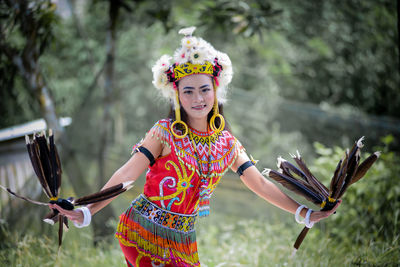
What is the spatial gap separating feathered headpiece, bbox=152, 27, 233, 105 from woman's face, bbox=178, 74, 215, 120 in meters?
0.03

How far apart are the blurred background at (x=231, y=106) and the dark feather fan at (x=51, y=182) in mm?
254

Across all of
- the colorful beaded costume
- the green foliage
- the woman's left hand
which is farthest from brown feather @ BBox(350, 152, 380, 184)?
the green foliage

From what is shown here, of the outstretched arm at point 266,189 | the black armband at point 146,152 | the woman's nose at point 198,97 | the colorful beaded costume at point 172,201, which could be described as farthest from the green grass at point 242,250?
the woman's nose at point 198,97

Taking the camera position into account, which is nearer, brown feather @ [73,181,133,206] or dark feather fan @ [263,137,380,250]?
brown feather @ [73,181,133,206]

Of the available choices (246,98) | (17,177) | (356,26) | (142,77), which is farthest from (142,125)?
(356,26)

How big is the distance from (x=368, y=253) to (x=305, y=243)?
2.00 ft

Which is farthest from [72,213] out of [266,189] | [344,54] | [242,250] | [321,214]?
[344,54]

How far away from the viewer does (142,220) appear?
1.87m

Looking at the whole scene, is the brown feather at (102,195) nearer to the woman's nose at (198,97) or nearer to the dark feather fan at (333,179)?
the woman's nose at (198,97)

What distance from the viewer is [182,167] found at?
1.87 metres

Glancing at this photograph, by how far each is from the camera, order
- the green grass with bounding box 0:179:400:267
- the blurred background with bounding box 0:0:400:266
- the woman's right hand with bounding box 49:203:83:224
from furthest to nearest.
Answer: the blurred background with bounding box 0:0:400:266, the green grass with bounding box 0:179:400:267, the woman's right hand with bounding box 49:203:83:224

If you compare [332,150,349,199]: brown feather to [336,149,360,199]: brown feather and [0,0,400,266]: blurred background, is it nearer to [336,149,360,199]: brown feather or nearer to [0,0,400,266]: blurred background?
[336,149,360,199]: brown feather

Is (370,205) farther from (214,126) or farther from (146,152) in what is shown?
(146,152)

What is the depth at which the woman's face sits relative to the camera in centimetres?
194
